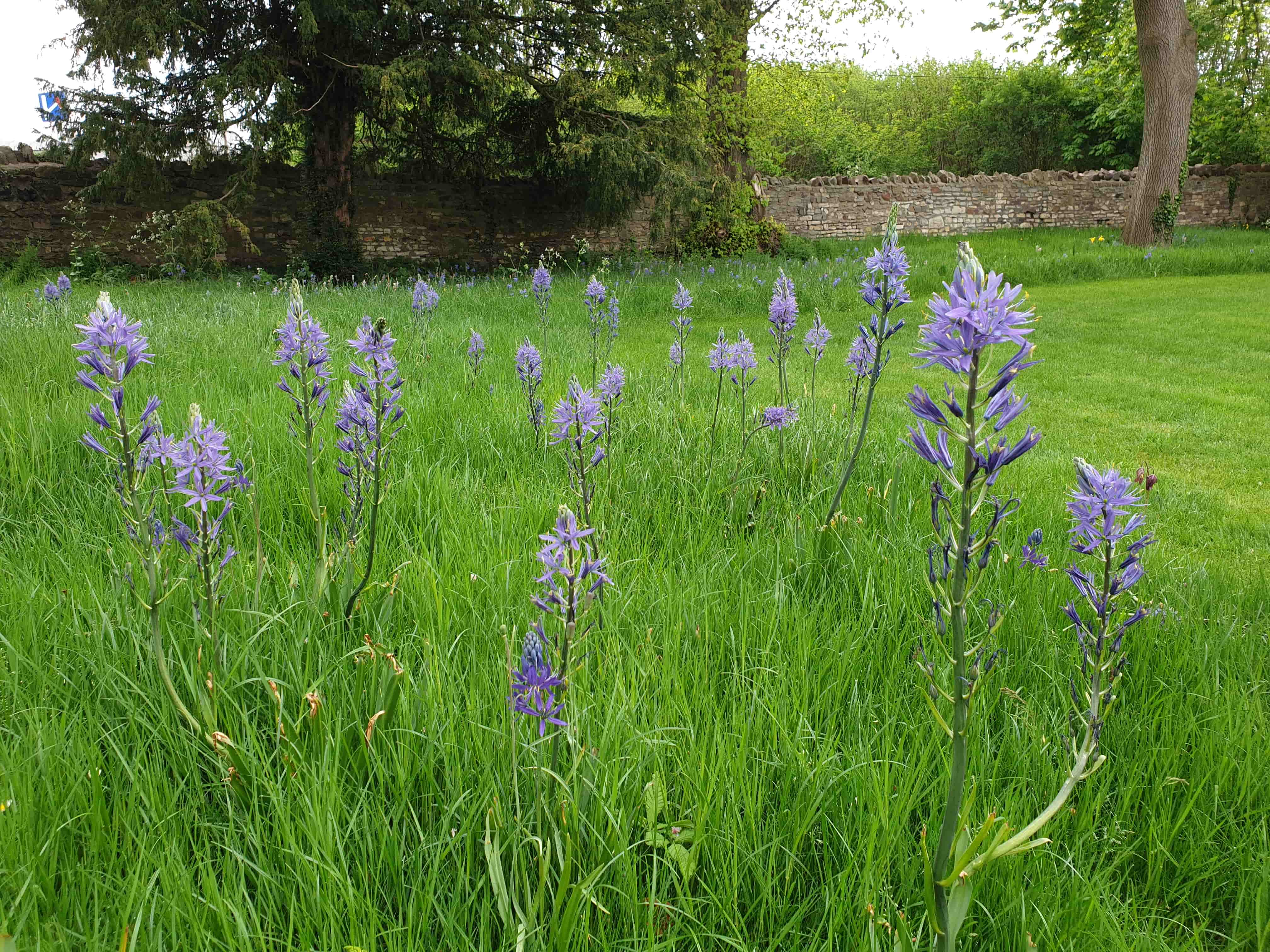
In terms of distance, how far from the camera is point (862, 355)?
3105 mm

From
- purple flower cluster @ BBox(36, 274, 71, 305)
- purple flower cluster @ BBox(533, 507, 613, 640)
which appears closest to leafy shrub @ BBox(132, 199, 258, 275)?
purple flower cluster @ BBox(36, 274, 71, 305)

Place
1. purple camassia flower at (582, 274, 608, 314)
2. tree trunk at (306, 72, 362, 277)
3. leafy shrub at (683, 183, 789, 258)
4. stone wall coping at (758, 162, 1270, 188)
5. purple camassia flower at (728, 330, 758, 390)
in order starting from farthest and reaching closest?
stone wall coping at (758, 162, 1270, 188) → leafy shrub at (683, 183, 789, 258) → tree trunk at (306, 72, 362, 277) → purple camassia flower at (582, 274, 608, 314) → purple camassia flower at (728, 330, 758, 390)

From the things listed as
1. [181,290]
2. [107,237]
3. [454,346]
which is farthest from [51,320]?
[107,237]

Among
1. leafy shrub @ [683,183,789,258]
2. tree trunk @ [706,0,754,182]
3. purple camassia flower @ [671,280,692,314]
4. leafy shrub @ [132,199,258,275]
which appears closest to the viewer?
purple camassia flower @ [671,280,692,314]

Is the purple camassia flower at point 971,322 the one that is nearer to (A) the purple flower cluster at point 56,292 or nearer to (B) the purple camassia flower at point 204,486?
(B) the purple camassia flower at point 204,486

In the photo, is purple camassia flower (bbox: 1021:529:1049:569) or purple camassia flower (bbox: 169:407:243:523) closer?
purple camassia flower (bbox: 169:407:243:523)

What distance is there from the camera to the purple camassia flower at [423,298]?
17.0ft

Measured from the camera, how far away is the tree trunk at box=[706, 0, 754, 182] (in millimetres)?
16547

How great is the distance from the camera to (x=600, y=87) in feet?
47.6

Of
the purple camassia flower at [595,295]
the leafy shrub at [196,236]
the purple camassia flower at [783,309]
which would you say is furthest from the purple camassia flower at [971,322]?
the leafy shrub at [196,236]

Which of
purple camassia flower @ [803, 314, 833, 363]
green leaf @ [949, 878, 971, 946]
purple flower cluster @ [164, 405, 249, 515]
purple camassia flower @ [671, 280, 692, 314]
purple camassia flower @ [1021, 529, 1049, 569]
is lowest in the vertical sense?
green leaf @ [949, 878, 971, 946]

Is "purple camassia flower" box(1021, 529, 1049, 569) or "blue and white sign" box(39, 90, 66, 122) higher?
"blue and white sign" box(39, 90, 66, 122)

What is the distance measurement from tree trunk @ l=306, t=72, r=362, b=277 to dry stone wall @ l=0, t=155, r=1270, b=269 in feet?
4.61

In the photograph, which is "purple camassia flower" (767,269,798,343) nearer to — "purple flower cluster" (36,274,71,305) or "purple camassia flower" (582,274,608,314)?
"purple camassia flower" (582,274,608,314)
